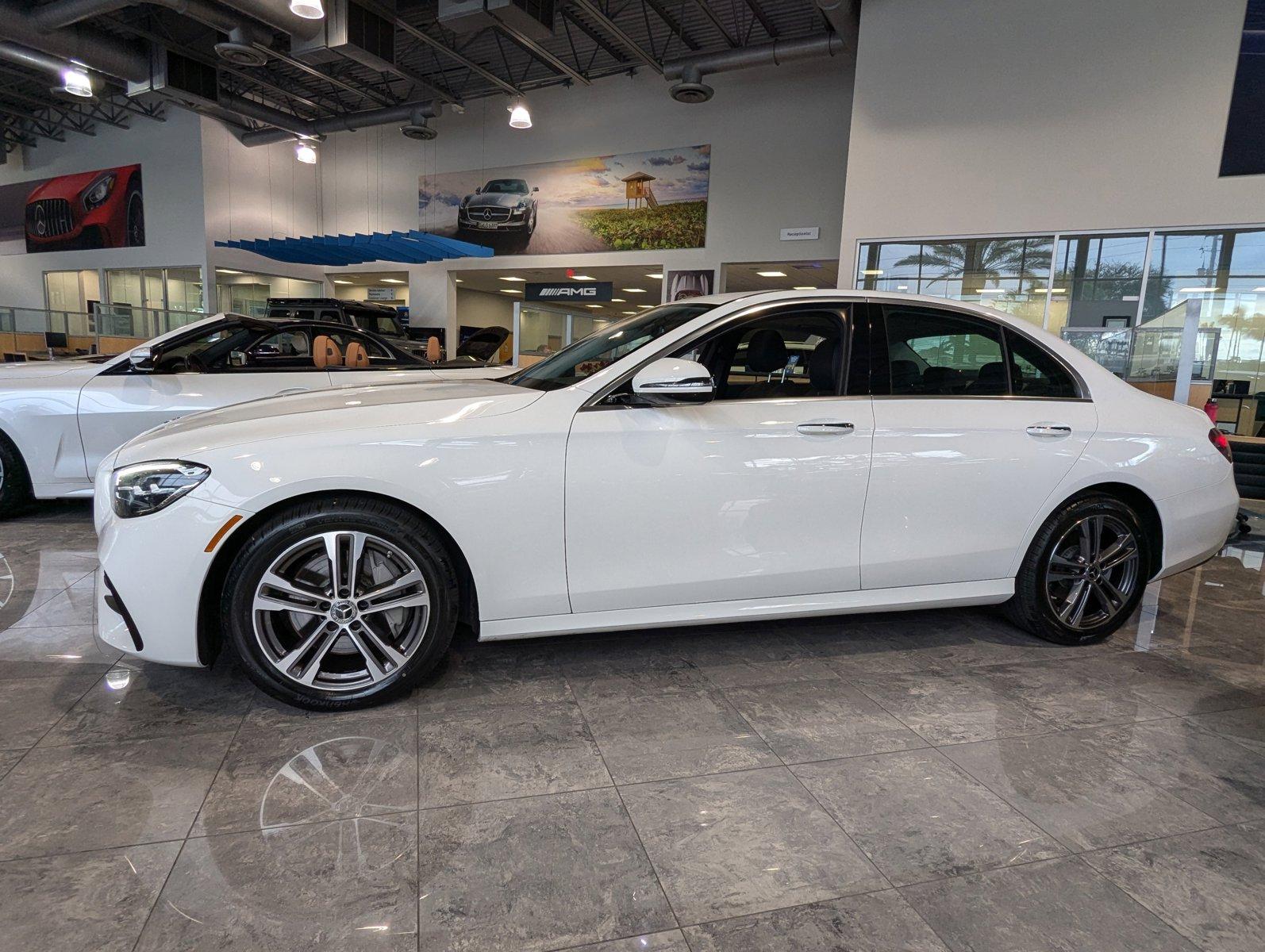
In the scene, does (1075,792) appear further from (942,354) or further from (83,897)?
(83,897)

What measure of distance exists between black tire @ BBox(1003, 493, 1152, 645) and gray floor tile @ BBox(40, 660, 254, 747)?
306cm

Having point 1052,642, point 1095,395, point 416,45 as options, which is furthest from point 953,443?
point 416,45

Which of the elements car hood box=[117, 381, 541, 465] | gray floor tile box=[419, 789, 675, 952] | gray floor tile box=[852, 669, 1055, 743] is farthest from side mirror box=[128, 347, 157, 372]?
gray floor tile box=[852, 669, 1055, 743]

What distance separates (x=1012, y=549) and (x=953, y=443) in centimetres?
58

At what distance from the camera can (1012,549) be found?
9.59ft

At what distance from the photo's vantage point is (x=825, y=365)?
2.76 meters

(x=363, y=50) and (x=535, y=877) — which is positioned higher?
(x=363, y=50)

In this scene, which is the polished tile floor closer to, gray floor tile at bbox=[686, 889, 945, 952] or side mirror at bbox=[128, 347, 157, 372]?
gray floor tile at bbox=[686, 889, 945, 952]

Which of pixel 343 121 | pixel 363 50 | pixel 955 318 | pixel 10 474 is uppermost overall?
pixel 343 121

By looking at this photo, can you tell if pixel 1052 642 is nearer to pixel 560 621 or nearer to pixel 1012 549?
pixel 1012 549

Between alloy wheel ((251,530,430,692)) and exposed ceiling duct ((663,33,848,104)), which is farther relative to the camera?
exposed ceiling duct ((663,33,848,104))

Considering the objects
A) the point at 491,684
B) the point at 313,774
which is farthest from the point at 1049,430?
the point at 313,774

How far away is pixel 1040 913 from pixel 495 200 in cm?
1816

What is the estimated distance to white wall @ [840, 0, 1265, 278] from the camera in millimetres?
7930
